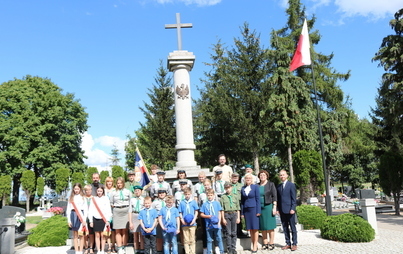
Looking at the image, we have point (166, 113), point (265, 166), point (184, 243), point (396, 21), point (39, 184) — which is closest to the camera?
point (184, 243)

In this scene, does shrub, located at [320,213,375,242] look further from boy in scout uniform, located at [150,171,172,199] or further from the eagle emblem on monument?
the eagle emblem on monument

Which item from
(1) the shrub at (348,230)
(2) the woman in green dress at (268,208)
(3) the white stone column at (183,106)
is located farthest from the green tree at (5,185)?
(1) the shrub at (348,230)

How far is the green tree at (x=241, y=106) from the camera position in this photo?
80.1ft

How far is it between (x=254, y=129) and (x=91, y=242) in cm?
1791


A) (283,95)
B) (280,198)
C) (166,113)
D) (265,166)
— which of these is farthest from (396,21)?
(265,166)

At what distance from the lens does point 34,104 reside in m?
32.5

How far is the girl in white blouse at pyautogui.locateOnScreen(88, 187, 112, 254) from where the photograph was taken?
304 inches

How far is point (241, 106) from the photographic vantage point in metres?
24.4

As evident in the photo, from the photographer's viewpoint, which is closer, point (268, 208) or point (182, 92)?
point (268, 208)

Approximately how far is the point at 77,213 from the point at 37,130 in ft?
88.0

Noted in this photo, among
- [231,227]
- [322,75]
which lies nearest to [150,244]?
[231,227]

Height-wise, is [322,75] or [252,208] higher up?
[322,75]

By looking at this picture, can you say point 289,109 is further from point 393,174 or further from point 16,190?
point 16,190

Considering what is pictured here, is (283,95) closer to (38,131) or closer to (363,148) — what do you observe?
(363,148)
